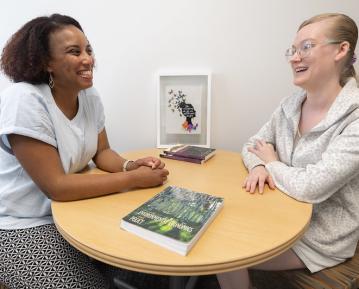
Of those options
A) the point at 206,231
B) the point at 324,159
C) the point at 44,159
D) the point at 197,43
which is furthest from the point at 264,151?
the point at 44,159

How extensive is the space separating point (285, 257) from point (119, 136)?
1.23m

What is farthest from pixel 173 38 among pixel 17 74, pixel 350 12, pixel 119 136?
pixel 350 12

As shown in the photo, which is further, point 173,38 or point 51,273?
point 173,38

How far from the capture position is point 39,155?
1.02 meters

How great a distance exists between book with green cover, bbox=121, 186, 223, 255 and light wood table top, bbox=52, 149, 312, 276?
2 centimetres

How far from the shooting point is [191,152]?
60.5 inches

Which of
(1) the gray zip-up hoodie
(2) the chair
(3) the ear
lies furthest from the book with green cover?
(3) the ear

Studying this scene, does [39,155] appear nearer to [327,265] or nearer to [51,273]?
[51,273]

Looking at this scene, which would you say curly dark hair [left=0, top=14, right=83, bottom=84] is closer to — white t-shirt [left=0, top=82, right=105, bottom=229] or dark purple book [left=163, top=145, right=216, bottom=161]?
white t-shirt [left=0, top=82, right=105, bottom=229]

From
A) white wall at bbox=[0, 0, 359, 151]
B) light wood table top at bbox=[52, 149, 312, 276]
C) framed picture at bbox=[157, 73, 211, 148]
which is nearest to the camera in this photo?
light wood table top at bbox=[52, 149, 312, 276]

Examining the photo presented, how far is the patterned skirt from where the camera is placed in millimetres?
1010

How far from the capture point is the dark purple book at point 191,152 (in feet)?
4.84

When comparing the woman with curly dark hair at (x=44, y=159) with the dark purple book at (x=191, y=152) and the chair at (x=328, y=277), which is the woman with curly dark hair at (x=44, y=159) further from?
the chair at (x=328, y=277)

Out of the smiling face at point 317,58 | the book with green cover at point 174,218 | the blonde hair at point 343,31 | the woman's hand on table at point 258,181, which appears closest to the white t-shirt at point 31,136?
the book with green cover at point 174,218
